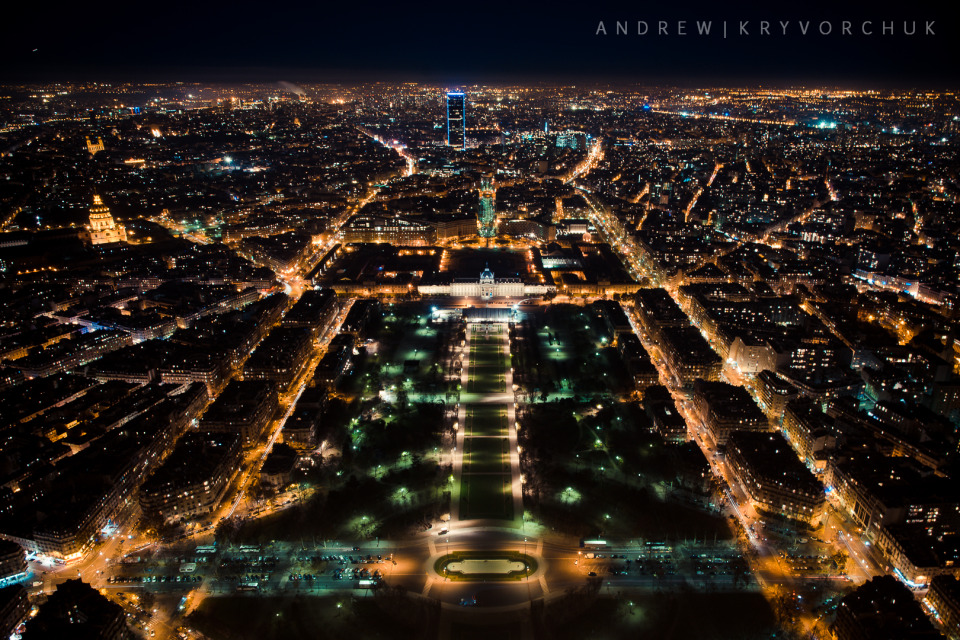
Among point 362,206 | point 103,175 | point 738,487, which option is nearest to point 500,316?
point 738,487

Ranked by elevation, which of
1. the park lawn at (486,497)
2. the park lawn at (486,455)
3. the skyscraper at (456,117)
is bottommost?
the park lawn at (486,497)

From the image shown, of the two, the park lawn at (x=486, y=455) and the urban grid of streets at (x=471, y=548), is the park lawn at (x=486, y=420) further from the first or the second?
the park lawn at (x=486, y=455)

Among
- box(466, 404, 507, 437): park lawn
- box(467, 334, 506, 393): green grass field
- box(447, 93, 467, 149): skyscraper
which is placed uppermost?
box(447, 93, 467, 149): skyscraper

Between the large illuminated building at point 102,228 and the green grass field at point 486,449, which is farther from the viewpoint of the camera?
the large illuminated building at point 102,228

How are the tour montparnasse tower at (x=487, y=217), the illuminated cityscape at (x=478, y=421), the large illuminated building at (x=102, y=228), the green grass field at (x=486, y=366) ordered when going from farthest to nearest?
the tour montparnasse tower at (x=487, y=217), the large illuminated building at (x=102, y=228), the green grass field at (x=486, y=366), the illuminated cityscape at (x=478, y=421)

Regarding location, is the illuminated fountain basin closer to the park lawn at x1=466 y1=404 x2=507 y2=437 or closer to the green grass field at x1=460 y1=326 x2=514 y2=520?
the green grass field at x1=460 y1=326 x2=514 y2=520

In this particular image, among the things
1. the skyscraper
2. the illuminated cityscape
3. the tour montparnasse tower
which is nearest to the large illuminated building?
the illuminated cityscape

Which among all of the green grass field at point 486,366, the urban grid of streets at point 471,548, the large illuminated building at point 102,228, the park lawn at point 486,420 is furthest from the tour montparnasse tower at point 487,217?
the urban grid of streets at point 471,548
